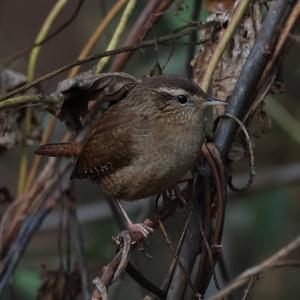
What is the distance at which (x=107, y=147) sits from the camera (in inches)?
123

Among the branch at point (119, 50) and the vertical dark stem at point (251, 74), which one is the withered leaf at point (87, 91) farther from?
the vertical dark stem at point (251, 74)

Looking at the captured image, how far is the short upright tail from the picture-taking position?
3.19m

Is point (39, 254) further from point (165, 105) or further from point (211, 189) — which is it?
point (211, 189)

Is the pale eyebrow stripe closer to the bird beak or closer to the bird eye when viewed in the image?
the bird eye

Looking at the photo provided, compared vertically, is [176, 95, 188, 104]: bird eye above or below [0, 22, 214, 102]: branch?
below

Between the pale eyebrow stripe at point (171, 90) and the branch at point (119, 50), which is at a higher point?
the branch at point (119, 50)

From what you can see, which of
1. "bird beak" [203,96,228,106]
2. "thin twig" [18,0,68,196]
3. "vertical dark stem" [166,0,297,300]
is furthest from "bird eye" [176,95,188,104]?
"thin twig" [18,0,68,196]

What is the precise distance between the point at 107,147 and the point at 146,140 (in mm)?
181

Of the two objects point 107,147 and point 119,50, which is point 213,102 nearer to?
point 119,50

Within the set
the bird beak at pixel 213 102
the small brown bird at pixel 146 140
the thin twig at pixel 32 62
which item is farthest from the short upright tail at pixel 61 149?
the bird beak at pixel 213 102

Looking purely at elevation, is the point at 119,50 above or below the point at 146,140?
above

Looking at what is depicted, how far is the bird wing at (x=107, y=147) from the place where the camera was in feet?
10.0

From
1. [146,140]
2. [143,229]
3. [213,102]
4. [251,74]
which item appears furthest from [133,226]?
[251,74]

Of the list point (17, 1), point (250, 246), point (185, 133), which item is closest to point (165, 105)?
point (185, 133)
